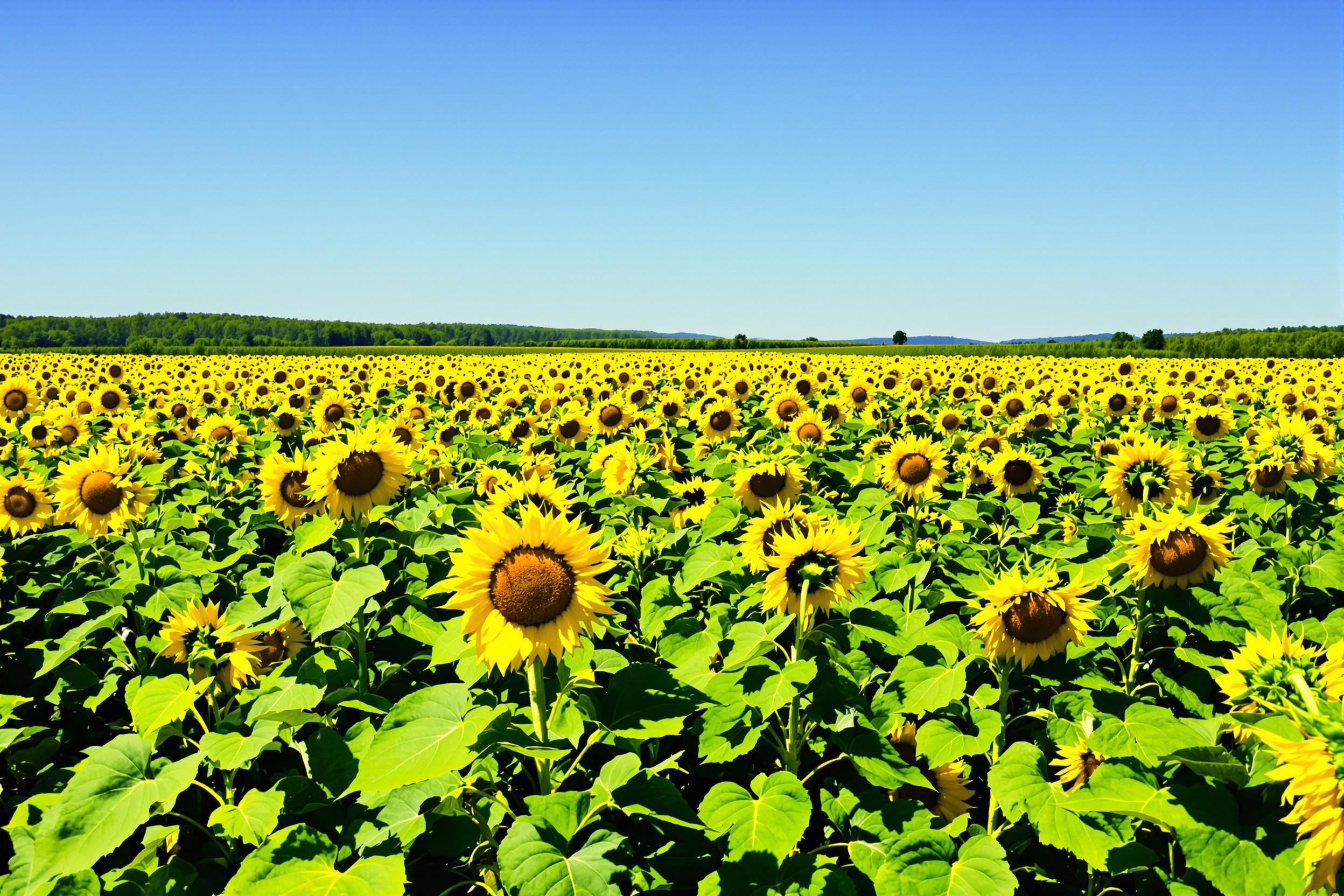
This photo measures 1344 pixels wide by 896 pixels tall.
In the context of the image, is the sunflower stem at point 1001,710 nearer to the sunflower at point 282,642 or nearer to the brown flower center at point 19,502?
the sunflower at point 282,642

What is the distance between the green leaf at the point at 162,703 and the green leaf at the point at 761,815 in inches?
86.6

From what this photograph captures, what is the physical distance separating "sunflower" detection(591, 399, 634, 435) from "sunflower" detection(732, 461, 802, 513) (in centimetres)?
533

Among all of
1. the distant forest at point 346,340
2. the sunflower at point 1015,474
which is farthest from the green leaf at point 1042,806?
the distant forest at point 346,340

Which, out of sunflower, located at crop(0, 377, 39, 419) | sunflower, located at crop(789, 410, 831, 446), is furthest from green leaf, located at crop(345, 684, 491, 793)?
sunflower, located at crop(0, 377, 39, 419)

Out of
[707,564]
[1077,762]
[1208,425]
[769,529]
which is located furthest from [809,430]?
[1077,762]

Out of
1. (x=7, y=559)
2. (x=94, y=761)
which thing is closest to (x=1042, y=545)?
(x=94, y=761)

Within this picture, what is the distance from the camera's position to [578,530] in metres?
2.92

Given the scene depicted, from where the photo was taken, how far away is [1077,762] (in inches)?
119

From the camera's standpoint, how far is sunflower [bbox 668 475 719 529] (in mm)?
6152

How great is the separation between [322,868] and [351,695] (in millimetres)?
1048

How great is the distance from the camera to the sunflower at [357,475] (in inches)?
163

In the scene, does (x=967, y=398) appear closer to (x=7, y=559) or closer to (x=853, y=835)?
(x=853, y=835)

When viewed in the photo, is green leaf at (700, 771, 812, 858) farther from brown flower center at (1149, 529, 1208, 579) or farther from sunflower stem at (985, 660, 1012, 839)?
brown flower center at (1149, 529, 1208, 579)

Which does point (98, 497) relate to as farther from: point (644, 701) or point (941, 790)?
point (941, 790)
